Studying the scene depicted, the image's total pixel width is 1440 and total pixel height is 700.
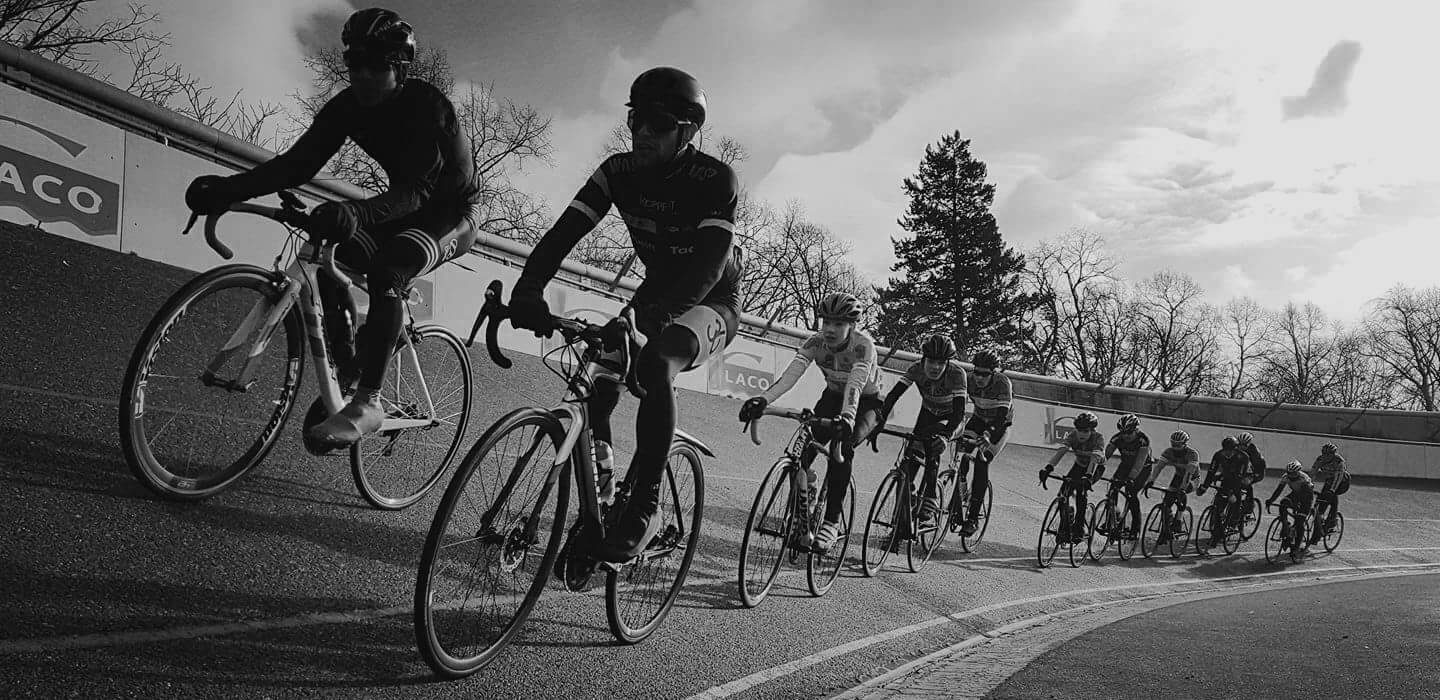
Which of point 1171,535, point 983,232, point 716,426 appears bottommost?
point 1171,535

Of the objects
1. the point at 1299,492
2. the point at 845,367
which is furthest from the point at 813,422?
the point at 1299,492

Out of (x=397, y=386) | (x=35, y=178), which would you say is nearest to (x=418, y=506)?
(x=397, y=386)

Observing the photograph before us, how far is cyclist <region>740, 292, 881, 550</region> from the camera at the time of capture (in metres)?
5.86

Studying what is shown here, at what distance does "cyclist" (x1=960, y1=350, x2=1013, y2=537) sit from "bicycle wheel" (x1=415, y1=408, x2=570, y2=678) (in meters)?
7.09

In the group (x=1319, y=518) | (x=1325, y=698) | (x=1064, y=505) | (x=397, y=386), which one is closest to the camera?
(x=1325, y=698)

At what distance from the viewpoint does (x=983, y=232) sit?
48969 millimetres

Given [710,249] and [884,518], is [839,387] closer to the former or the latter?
[884,518]

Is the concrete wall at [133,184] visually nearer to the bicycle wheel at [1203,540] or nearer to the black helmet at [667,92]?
the black helmet at [667,92]

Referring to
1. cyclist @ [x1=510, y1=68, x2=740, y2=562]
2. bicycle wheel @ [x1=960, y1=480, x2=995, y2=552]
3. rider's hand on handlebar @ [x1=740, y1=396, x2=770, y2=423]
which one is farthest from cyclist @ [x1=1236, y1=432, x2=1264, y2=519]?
cyclist @ [x1=510, y1=68, x2=740, y2=562]

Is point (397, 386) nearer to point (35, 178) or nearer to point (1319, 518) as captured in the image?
point (35, 178)

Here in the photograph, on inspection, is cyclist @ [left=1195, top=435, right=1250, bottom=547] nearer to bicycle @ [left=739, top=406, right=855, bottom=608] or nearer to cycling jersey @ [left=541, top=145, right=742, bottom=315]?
bicycle @ [left=739, top=406, right=855, bottom=608]

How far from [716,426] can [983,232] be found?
3899 cm

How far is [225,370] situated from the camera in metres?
3.61

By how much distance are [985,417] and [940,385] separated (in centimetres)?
156
